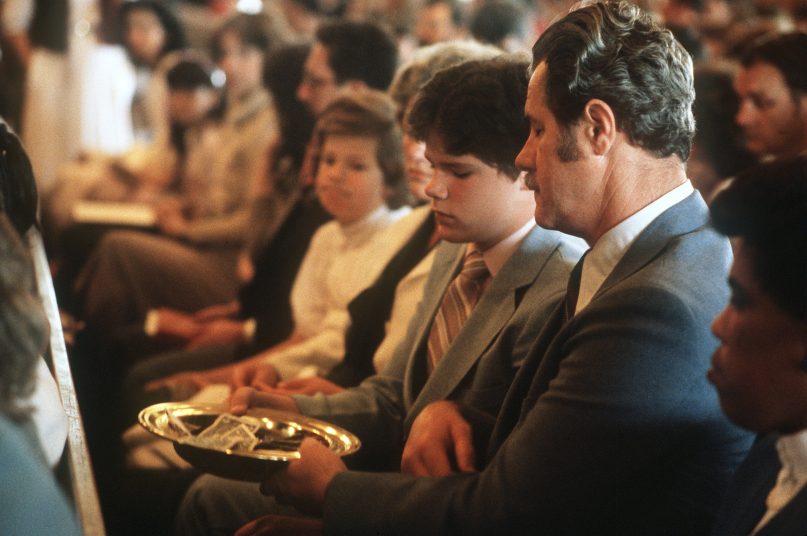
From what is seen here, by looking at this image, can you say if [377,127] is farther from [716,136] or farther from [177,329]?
[716,136]

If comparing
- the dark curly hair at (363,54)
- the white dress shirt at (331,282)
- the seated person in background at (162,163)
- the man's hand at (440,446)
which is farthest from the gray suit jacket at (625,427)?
the seated person in background at (162,163)

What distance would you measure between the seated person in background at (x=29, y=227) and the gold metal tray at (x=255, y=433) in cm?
29

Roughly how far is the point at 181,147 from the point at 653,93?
13.8 ft

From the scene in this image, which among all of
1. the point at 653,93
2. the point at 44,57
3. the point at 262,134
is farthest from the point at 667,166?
the point at 44,57

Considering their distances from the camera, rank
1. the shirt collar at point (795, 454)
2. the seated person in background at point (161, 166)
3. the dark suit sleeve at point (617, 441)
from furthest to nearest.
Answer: the seated person in background at point (161, 166)
the dark suit sleeve at point (617, 441)
the shirt collar at point (795, 454)

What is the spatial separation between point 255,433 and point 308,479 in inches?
8.7

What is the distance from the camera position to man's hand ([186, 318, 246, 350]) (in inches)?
138

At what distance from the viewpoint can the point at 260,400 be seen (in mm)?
2123

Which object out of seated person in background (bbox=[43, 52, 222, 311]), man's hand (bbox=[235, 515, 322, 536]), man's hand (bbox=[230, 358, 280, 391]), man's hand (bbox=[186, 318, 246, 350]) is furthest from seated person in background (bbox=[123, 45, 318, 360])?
man's hand (bbox=[235, 515, 322, 536])

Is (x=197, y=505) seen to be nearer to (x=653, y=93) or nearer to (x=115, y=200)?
(x=653, y=93)

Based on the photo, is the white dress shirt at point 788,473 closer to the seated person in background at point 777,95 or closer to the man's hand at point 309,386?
the man's hand at point 309,386

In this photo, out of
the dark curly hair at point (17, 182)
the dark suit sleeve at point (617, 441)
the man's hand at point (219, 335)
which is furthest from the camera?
the man's hand at point (219, 335)

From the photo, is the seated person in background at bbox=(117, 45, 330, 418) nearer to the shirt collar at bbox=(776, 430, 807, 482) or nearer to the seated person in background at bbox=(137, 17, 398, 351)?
the seated person in background at bbox=(137, 17, 398, 351)

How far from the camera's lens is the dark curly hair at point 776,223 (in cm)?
125
